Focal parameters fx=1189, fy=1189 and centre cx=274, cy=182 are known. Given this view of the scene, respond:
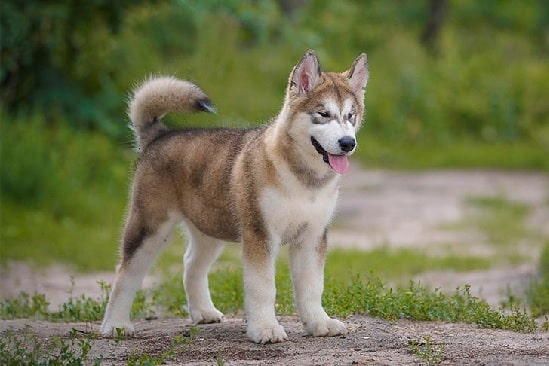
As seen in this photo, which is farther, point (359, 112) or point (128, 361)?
point (359, 112)

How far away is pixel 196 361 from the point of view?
6.96m

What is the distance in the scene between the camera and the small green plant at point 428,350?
6728 mm

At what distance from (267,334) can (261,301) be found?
208 mm

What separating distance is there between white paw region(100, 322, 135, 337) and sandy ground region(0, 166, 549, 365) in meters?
0.07

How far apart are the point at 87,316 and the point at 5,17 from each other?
6.57 m

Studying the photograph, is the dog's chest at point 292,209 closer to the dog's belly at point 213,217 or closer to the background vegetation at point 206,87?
the dog's belly at point 213,217

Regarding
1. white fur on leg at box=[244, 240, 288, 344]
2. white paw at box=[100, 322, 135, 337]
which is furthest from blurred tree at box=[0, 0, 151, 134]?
white fur on leg at box=[244, 240, 288, 344]

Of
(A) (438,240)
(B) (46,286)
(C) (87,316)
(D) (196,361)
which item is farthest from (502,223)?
(D) (196,361)

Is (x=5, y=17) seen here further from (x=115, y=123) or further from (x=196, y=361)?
(x=196, y=361)

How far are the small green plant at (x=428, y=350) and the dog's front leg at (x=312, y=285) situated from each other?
1.99 ft

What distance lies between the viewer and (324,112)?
7.41 metres

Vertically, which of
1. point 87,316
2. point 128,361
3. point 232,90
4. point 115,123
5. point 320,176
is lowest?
point 128,361

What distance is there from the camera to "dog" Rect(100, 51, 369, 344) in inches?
292

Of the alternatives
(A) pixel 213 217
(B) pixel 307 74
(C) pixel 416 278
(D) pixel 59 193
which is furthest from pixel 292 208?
(D) pixel 59 193
